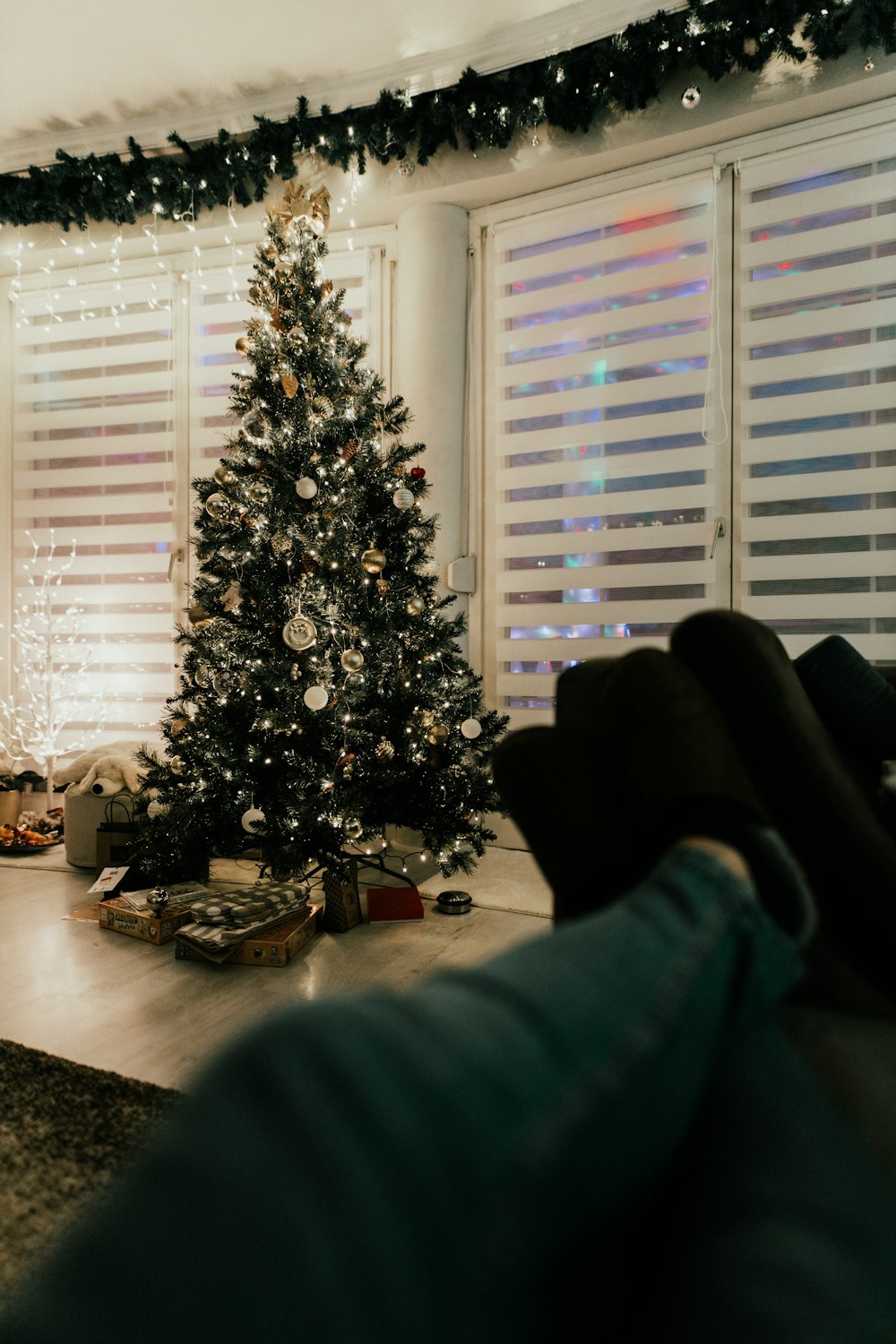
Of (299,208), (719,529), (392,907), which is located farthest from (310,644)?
(719,529)

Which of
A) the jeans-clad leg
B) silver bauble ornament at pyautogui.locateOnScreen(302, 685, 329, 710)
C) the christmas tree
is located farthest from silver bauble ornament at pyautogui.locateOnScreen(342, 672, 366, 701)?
the jeans-clad leg

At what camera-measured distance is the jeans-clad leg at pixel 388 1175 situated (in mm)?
275

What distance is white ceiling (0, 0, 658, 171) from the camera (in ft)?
9.84

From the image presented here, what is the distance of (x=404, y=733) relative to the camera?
2.77 meters

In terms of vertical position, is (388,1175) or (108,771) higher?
(388,1175)

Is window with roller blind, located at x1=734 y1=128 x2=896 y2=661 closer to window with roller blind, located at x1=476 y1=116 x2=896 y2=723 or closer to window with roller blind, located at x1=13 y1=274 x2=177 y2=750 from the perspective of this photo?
window with roller blind, located at x1=476 y1=116 x2=896 y2=723

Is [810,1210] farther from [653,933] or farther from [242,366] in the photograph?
[242,366]

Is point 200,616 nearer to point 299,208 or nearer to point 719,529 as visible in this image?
point 299,208

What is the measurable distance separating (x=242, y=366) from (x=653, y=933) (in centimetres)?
425

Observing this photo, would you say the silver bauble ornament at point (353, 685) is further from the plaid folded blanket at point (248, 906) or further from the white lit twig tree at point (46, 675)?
the white lit twig tree at point (46, 675)

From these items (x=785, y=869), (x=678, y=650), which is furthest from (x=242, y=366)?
(x=785, y=869)

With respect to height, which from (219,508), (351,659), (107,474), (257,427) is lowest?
(351,659)

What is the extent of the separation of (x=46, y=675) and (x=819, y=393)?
4044 mm

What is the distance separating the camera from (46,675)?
4.18 metres
